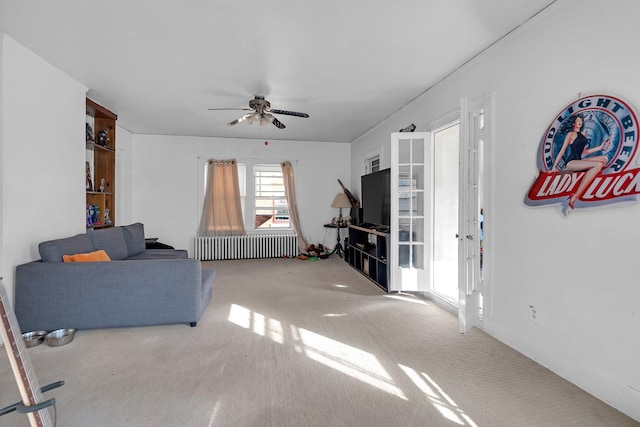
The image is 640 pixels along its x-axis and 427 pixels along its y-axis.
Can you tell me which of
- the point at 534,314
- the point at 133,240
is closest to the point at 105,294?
the point at 133,240

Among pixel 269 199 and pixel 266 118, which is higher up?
pixel 266 118

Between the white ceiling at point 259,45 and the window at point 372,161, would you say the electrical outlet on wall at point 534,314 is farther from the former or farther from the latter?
the window at point 372,161

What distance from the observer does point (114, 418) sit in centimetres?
167

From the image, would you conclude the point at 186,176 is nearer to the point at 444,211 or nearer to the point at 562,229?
the point at 444,211

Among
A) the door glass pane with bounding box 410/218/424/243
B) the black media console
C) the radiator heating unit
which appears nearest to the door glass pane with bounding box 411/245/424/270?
the door glass pane with bounding box 410/218/424/243

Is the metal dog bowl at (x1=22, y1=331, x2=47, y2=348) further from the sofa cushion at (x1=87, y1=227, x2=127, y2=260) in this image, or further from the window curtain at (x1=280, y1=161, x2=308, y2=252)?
the window curtain at (x1=280, y1=161, x2=308, y2=252)

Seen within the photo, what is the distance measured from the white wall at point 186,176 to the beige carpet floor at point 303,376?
11.6 feet

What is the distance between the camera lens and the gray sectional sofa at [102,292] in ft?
8.72

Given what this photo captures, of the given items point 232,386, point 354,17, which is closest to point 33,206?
point 232,386

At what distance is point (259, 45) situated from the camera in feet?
8.80

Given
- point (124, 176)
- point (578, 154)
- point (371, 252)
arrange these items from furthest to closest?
point (124, 176), point (371, 252), point (578, 154)

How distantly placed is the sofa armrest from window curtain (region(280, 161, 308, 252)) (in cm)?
373

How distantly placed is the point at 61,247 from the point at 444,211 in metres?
4.21

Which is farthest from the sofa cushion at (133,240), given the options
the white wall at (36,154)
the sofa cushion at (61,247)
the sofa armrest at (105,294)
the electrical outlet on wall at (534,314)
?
the electrical outlet on wall at (534,314)
